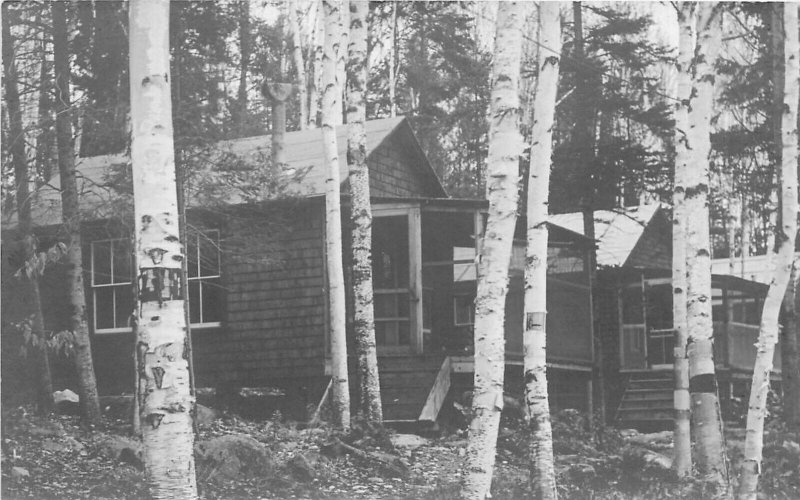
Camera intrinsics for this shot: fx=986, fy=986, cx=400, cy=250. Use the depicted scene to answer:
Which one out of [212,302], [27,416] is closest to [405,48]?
[212,302]

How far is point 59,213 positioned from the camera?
1167cm

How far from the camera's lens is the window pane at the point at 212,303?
13742 millimetres

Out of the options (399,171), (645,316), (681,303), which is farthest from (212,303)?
(645,316)

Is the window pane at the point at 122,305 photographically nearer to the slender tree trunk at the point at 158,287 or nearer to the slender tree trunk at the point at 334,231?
the slender tree trunk at the point at 334,231

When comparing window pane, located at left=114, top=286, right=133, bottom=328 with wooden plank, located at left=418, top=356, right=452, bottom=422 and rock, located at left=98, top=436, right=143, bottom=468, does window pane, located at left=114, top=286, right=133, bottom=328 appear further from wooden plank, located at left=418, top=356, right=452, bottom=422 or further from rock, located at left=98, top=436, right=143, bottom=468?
rock, located at left=98, top=436, right=143, bottom=468

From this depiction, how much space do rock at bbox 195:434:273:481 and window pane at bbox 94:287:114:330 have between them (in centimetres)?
523

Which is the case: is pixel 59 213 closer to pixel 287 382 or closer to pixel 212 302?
pixel 212 302

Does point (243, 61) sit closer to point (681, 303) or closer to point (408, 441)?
point (408, 441)

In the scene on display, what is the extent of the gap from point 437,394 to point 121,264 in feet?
15.8

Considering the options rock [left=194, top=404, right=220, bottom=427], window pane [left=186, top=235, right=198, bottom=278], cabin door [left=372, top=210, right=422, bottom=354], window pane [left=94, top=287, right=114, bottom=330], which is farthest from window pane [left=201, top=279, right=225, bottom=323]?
cabin door [left=372, top=210, right=422, bottom=354]

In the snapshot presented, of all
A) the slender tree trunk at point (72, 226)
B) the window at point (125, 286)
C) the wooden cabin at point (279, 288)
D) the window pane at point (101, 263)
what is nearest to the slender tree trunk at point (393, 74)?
the wooden cabin at point (279, 288)

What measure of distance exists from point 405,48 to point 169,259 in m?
14.9

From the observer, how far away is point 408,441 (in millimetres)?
11773

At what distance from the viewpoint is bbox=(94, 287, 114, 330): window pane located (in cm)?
1416
